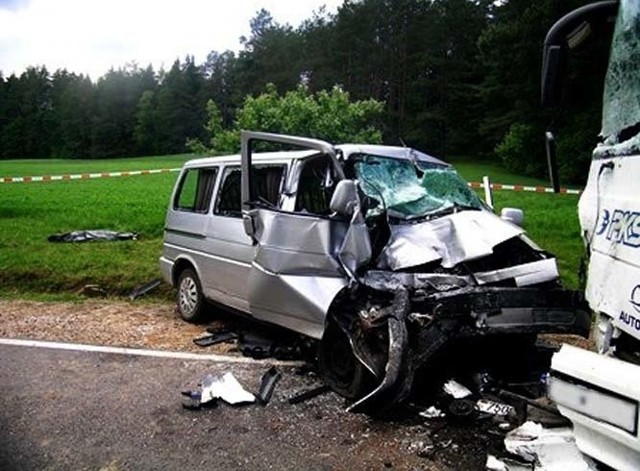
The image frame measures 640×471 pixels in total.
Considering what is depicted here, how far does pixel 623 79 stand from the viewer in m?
2.73

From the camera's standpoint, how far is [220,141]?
20.0 meters

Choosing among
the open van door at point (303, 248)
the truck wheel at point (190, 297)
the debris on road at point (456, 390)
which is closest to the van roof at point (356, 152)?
the open van door at point (303, 248)

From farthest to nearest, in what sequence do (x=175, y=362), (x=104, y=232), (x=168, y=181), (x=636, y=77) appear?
(x=168, y=181) < (x=104, y=232) < (x=175, y=362) < (x=636, y=77)

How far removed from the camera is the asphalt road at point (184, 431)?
3641mm

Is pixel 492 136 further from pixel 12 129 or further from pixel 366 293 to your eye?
pixel 12 129

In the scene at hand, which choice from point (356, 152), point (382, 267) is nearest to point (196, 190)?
point (356, 152)

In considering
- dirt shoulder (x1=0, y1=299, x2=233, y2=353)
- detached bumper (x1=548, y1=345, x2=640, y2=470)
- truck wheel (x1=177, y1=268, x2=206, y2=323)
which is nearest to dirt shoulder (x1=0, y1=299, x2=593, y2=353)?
dirt shoulder (x1=0, y1=299, x2=233, y2=353)

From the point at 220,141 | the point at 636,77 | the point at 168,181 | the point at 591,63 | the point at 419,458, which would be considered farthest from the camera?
the point at 168,181

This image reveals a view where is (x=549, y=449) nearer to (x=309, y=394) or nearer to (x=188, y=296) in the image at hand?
(x=309, y=394)

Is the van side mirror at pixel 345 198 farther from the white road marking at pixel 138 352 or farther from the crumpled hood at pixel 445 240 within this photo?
the white road marking at pixel 138 352

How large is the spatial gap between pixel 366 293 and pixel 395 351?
741mm

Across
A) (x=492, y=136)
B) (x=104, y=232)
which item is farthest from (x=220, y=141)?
(x=492, y=136)

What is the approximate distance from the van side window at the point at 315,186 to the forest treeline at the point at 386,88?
2.08 meters

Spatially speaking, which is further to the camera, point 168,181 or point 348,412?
point 168,181
